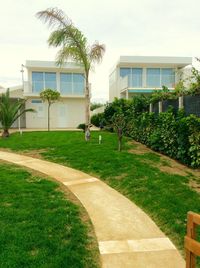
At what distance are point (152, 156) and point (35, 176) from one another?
3.98m

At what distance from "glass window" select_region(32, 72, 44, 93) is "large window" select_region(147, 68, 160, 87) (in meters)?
10.6

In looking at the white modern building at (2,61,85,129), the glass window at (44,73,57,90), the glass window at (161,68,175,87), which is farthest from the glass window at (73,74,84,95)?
the glass window at (161,68,175,87)

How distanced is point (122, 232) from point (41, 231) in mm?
1166

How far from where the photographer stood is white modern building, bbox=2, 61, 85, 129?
27641 millimetres

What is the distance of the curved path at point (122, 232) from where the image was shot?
3324mm

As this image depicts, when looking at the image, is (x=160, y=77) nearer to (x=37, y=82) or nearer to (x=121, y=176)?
(x=37, y=82)

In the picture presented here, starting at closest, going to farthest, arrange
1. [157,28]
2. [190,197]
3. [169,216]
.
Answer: [169,216], [190,197], [157,28]

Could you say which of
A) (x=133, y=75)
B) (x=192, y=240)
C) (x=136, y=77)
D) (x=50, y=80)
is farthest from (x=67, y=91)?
(x=192, y=240)

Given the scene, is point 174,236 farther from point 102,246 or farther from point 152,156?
point 152,156

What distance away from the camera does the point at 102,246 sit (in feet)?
12.0

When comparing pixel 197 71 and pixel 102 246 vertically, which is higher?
pixel 197 71

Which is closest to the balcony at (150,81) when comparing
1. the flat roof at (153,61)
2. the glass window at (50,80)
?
the flat roof at (153,61)

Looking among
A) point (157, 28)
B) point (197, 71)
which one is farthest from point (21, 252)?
point (157, 28)

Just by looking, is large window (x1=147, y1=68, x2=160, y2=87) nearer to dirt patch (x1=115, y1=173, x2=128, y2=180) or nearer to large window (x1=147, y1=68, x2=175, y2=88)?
large window (x1=147, y1=68, x2=175, y2=88)
